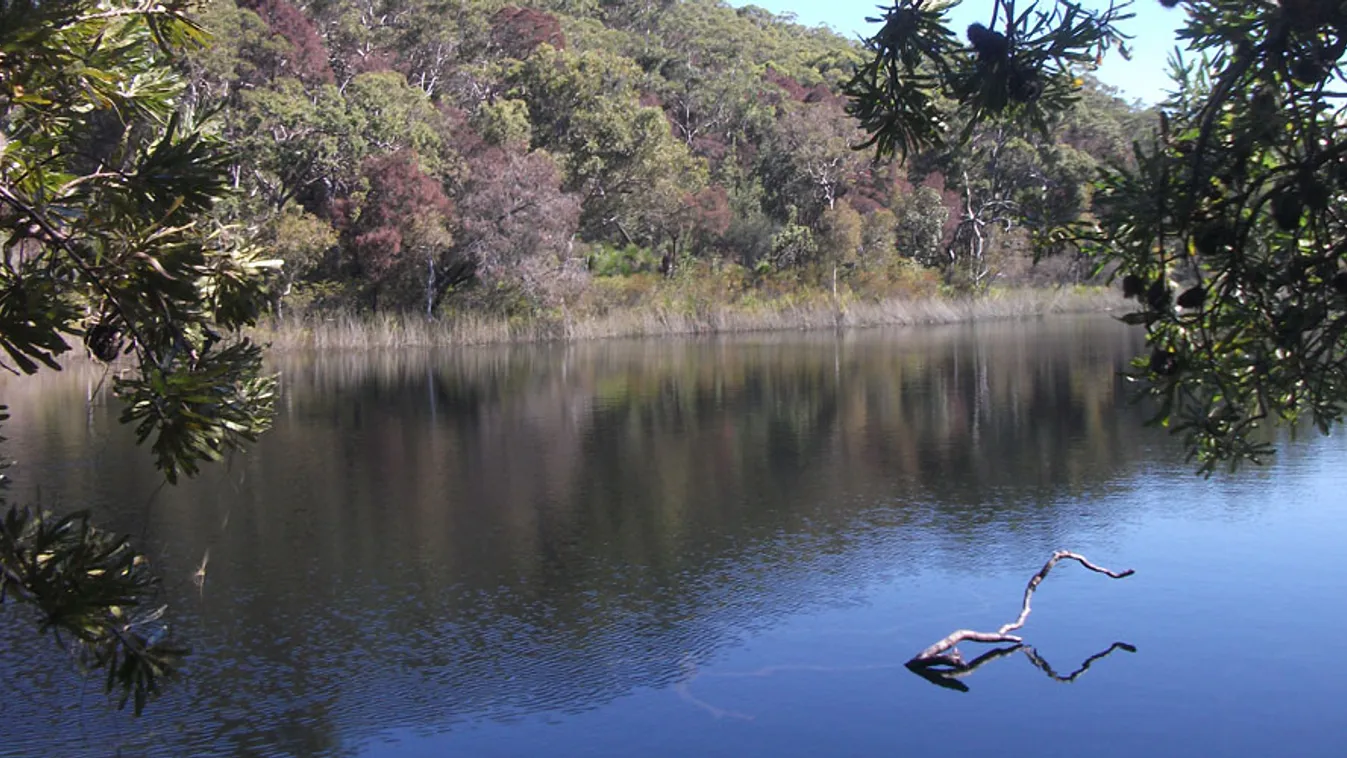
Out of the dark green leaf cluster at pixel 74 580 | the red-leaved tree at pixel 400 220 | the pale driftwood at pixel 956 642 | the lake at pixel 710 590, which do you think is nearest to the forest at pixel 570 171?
the red-leaved tree at pixel 400 220

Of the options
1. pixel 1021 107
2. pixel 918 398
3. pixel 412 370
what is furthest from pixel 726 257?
pixel 1021 107

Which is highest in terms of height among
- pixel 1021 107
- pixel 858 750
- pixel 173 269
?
pixel 1021 107

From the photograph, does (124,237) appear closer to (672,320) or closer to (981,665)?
(981,665)

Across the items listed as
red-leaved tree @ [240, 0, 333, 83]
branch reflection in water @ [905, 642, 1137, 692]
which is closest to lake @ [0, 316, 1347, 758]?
branch reflection in water @ [905, 642, 1137, 692]

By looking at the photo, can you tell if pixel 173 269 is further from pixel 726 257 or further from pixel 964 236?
pixel 964 236

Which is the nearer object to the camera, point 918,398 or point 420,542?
point 420,542

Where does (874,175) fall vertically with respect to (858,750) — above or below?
above

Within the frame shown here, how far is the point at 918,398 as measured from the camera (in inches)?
811

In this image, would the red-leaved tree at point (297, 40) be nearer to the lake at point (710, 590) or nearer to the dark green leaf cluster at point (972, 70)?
the lake at point (710, 590)

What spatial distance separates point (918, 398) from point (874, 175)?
2586cm

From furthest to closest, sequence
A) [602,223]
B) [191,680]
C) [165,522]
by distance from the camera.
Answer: [602,223] < [165,522] < [191,680]

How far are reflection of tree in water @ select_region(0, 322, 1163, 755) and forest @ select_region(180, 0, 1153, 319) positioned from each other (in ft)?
27.2

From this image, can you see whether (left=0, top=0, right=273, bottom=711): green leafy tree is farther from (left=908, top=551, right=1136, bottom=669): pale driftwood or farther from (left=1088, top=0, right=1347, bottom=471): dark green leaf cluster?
(left=908, top=551, right=1136, bottom=669): pale driftwood

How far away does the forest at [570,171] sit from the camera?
33438 mm
